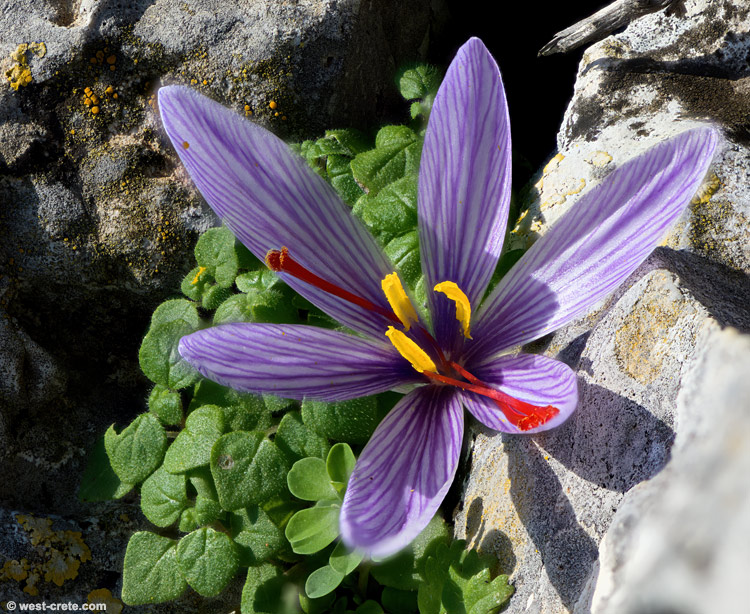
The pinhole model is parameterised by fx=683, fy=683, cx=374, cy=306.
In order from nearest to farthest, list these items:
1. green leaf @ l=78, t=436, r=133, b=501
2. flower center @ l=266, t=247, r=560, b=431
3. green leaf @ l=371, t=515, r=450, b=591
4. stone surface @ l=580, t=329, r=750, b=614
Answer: stone surface @ l=580, t=329, r=750, b=614 → flower center @ l=266, t=247, r=560, b=431 → green leaf @ l=371, t=515, r=450, b=591 → green leaf @ l=78, t=436, r=133, b=501

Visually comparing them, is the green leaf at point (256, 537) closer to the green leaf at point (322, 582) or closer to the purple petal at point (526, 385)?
the green leaf at point (322, 582)

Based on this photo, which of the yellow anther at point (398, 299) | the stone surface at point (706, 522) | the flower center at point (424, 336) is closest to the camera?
the stone surface at point (706, 522)

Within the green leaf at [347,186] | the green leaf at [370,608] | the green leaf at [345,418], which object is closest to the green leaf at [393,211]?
the green leaf at [347,186]

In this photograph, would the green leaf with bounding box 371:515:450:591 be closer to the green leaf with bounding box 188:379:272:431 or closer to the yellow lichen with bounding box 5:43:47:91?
the green leaf with bounding box 188:379:272:431

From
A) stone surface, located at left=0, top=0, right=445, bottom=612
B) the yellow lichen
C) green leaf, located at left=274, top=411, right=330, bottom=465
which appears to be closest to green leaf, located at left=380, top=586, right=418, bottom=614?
green leaf, located at left=274, top=411, right=330, bottom=465

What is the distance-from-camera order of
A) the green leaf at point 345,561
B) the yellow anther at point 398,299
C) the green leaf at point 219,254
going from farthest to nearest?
1. the green leaf at point 219,254
2. the green leaf at point 345,561
3. the yellow anther at point 398,299

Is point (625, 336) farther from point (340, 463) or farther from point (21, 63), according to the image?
point (21, 63)

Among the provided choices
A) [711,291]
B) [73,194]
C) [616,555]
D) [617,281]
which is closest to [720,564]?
[616,555]

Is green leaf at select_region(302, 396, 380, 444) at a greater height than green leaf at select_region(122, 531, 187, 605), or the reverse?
green leaf at select_region(302, 396, 380, 444)

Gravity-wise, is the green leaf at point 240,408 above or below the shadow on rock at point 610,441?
above
